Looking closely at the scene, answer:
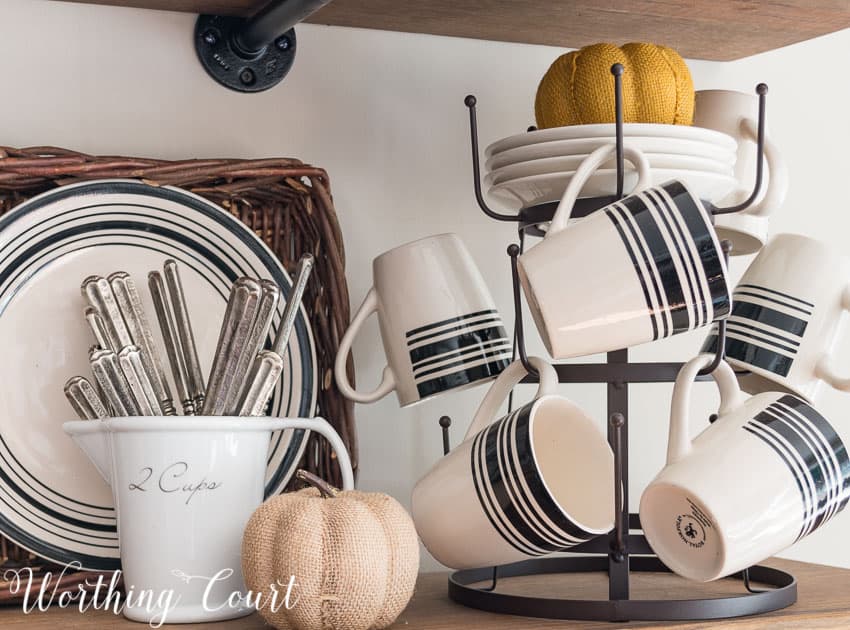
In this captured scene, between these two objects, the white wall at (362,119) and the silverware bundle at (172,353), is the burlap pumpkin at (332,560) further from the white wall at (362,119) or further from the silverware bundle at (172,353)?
the white wall at (362,119)

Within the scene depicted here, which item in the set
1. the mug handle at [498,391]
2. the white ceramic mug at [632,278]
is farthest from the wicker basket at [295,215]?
the white ceramic mug at [632,278]

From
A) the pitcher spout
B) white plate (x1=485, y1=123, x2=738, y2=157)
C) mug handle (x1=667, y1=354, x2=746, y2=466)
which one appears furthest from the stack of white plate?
the pitcher spout

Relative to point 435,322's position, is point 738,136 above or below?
above

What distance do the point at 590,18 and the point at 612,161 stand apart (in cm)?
28

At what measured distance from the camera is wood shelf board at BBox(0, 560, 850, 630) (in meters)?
0.69

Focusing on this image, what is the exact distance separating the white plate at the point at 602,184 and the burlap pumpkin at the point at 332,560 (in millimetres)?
279

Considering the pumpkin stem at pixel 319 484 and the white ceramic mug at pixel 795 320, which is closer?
the pumpkin stem at pixel 319 484

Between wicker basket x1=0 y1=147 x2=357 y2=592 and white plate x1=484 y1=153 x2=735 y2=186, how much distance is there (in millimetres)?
181

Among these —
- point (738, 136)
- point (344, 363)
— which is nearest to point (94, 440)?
point (344, 363)

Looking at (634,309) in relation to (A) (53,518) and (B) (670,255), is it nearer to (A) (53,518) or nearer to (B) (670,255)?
(B) (670,255)

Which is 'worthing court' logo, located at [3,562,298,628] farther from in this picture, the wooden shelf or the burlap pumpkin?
the wooden shelf

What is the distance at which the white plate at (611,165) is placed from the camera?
0.78 metres

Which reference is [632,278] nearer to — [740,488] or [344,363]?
[740,488]

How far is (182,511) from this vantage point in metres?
0.71
